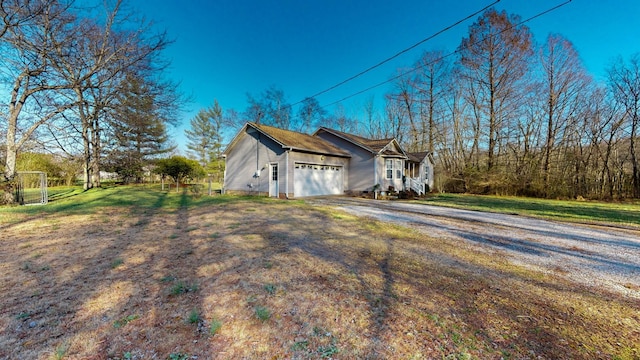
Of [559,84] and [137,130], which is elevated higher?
[559,84]

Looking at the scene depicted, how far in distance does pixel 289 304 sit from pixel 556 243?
21.1 ft

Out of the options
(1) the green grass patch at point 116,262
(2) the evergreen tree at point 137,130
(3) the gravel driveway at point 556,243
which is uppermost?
(2) the evergreen tree at point 137,130

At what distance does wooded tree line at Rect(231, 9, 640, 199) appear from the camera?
16844 mm

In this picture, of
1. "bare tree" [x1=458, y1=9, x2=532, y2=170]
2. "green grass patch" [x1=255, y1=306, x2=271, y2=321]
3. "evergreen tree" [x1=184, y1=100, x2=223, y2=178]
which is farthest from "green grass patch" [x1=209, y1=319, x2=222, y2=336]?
"evergreen tree" [x1=184, y1=100, x2=223, y2=178]

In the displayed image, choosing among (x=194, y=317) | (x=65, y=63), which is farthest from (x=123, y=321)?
(x=65, y=63)

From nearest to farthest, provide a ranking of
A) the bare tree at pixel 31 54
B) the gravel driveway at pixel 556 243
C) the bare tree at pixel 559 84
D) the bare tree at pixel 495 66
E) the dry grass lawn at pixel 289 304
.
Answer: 1. the dry grass lawn at pixel 289 304
2. the gravel driveway at pixel 556 243
3. the bare tree at pixel 31 54
4. the bare tree at pixel 559 84
5. the bare tree at pixel 495 66

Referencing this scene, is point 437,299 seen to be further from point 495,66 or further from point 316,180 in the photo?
point 495,66

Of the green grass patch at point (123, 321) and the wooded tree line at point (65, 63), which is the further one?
the wooded tree line at point (65, 63)

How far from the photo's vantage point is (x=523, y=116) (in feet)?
67.8

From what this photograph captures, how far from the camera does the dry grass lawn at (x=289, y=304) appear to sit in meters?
2.15

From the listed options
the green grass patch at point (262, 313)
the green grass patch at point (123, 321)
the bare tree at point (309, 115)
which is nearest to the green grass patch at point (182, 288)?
the green grass patch at point (123, 321)

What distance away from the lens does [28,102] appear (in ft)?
36.7

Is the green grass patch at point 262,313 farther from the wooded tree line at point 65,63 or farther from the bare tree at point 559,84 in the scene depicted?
the bare tree at point 559,84

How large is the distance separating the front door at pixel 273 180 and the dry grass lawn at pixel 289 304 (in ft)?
32.0
